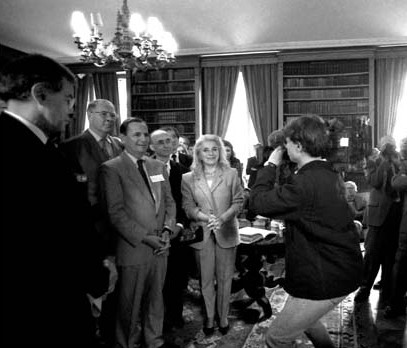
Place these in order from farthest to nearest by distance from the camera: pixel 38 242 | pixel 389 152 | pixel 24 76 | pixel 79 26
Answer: pixel 79 26 → pixel 389 152 → pixel 24 76 → pixel 38 242

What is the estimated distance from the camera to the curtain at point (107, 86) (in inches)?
350

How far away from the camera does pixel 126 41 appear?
4.62m

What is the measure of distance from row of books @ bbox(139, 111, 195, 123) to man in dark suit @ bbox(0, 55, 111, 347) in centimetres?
714

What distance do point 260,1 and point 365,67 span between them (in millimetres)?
2651

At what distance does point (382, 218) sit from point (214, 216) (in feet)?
5.13

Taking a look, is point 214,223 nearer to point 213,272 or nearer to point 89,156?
point 213,272

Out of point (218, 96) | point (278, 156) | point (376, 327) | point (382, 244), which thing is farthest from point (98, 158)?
point (218, 96)

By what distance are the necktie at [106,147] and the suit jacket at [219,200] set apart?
59 centimetres

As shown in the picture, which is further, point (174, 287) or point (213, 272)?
point (174, 287)

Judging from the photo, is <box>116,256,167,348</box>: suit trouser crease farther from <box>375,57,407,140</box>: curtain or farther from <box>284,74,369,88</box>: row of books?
<box>375,57,407,140</box>: curtain

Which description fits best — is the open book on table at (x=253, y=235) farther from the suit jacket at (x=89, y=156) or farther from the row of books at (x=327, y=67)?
the row of books at (x=327, y=67)

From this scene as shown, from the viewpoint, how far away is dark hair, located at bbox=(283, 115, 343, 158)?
→ 6.30 feet

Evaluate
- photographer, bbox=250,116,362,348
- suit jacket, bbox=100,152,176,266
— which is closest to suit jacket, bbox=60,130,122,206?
suit jacket, bbox=100,152,176,266

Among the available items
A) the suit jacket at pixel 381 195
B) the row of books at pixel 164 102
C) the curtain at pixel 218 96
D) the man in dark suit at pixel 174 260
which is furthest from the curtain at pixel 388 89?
the man in dark suit at pixel 174 260
